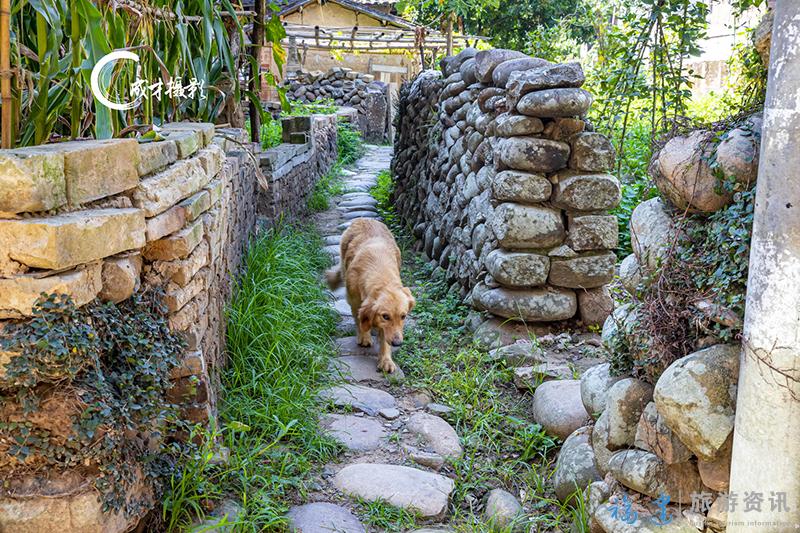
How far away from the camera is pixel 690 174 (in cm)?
252

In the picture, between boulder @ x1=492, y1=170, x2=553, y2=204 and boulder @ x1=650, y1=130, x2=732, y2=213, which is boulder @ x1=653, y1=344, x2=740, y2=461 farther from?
boulder @ x1=492, y1=170, x2=553, y2=204

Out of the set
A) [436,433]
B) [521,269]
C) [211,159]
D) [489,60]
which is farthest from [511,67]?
[436,433]

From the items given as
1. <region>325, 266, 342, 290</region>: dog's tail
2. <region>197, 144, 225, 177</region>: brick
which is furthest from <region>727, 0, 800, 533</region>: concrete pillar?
<region>325, 266, 342, 290</region>: dog's tail

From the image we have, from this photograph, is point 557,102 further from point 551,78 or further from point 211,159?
point 211,159

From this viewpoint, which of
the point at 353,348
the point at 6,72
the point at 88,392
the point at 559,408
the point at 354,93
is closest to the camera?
the point at 88,392

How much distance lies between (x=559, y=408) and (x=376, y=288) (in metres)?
1.62

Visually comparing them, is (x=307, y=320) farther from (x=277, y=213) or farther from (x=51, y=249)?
(x=51, y=249)

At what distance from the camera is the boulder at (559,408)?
12.1ft

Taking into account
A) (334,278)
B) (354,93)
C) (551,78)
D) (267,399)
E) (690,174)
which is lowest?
(267,399)

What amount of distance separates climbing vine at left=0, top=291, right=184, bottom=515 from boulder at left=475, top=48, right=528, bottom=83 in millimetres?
3967

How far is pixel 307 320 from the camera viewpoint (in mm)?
4945

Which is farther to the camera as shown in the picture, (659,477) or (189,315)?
(189,315)

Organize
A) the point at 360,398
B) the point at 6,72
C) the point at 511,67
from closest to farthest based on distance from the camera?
1. the point at 6,72
2. the point at 360,398
3. the point at 511,67

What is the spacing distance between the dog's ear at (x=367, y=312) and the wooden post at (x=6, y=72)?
8.87 feet
